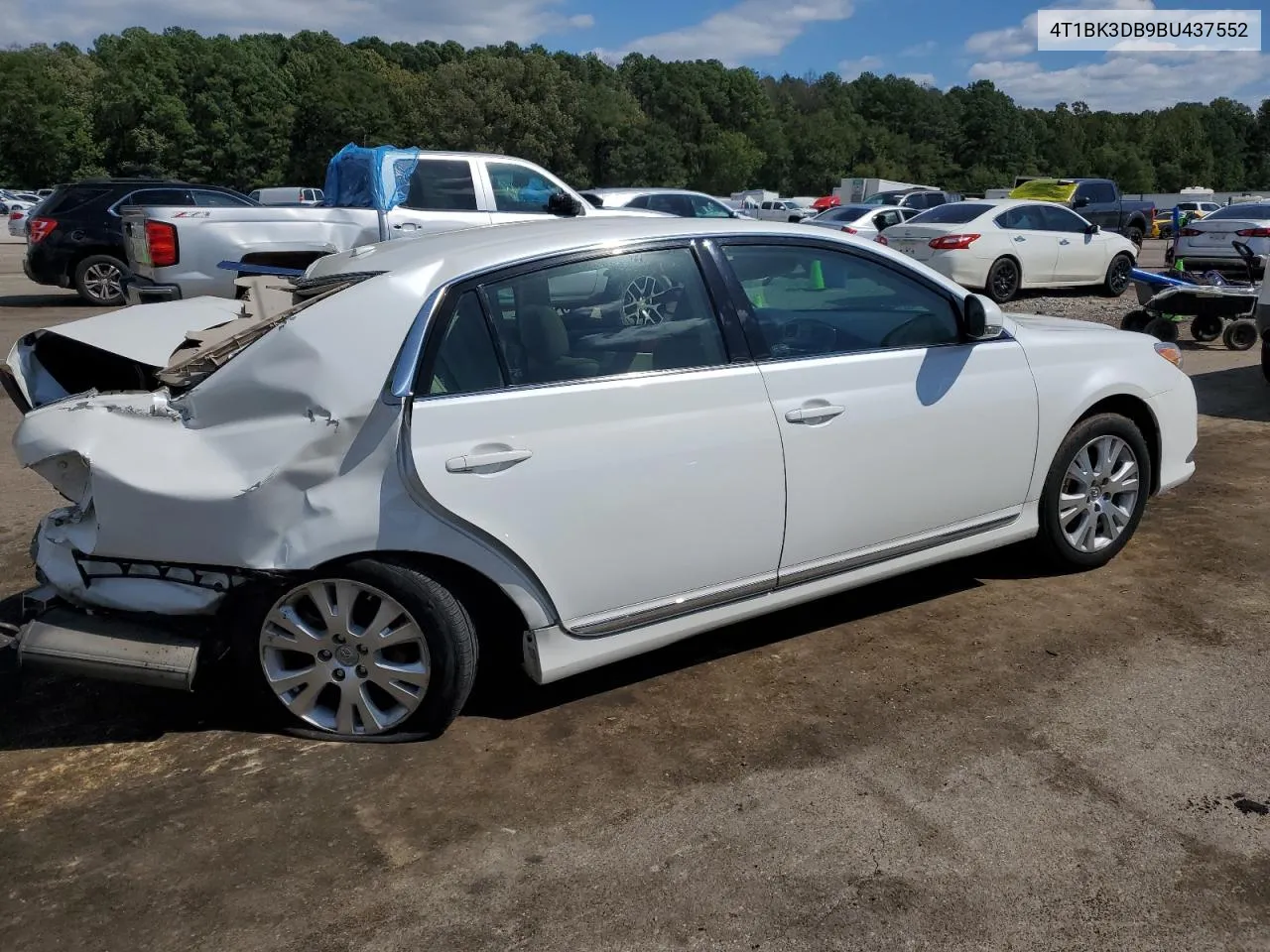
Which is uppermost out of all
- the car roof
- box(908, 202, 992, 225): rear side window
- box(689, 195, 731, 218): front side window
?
box(689, 195, 731, 218): front side window

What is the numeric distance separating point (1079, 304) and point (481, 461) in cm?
1370

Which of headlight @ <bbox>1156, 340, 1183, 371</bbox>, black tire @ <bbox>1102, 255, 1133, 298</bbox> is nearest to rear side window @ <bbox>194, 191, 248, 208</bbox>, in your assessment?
black tire @ <bbox>1102, 255, 1133, 298</bbox>

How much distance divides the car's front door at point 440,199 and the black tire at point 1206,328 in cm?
771

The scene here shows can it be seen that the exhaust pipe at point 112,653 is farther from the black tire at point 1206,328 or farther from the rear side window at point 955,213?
the rear side window at point 955,213

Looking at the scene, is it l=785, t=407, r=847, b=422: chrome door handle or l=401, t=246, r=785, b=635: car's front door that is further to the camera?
l=785, t=407, r=847, b=422: chrome door handle

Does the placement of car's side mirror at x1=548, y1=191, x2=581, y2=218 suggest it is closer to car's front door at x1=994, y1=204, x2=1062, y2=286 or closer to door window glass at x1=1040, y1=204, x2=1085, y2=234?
car's front door at x1=994, y1=204, x2=1062, y2=286

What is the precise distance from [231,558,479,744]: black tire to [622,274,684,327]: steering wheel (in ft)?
3.60

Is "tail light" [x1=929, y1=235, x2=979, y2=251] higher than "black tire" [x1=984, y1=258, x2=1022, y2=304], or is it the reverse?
"tail light" [x1=929, y1=235, x2=979, y2=251]

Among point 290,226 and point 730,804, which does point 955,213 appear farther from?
point 730,804

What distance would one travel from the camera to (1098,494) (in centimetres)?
473

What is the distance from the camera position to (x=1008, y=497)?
440 cm

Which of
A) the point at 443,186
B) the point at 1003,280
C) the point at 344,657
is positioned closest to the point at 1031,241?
the point at 1003,280

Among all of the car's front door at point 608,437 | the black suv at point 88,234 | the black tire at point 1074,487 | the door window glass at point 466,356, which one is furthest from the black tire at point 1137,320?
the black suv at point 88,234

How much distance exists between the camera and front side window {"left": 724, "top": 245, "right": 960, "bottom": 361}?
3.90m
